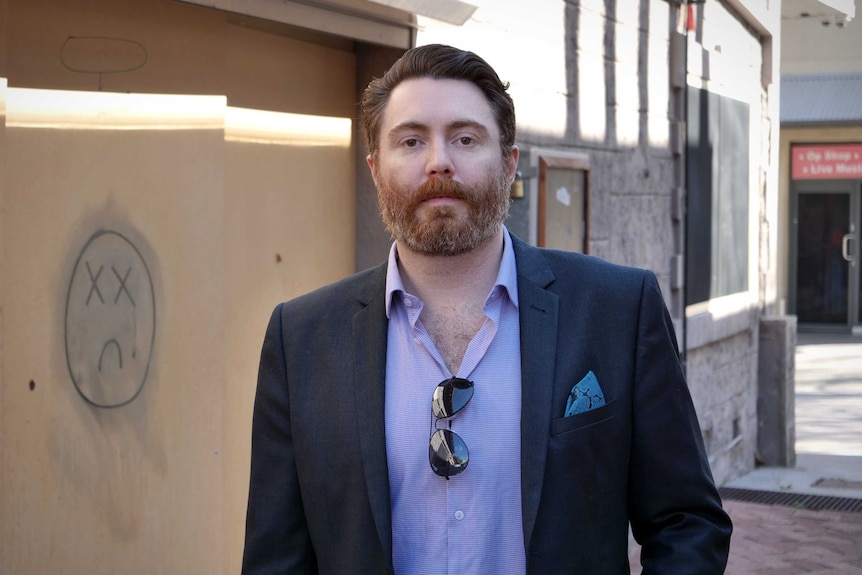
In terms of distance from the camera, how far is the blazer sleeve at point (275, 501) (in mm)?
2355

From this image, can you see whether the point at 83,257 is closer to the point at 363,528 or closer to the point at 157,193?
the point at 157,193

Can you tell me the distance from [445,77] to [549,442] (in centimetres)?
73

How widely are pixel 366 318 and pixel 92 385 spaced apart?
1815mm

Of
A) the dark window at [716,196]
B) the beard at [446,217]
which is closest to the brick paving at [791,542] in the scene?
the dark window at [716,196]

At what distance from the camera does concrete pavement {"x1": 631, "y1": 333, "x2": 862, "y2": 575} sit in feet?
22.4

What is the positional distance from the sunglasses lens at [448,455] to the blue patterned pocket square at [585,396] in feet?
0.68

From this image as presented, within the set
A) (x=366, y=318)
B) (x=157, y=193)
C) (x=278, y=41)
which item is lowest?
(x=366, y=318)

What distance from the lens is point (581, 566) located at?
7.28 ft

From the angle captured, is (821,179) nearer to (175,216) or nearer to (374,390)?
(175,216)

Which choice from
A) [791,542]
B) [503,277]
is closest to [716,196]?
[791,542]

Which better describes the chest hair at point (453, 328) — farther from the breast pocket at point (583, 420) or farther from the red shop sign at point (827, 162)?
the red shop sign at point (827, 162)

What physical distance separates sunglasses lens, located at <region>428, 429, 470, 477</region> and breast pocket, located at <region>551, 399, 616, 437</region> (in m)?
0.17

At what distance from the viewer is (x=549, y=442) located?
2203 millimetres

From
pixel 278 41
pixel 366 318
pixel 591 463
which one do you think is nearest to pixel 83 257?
pixel 278 41
